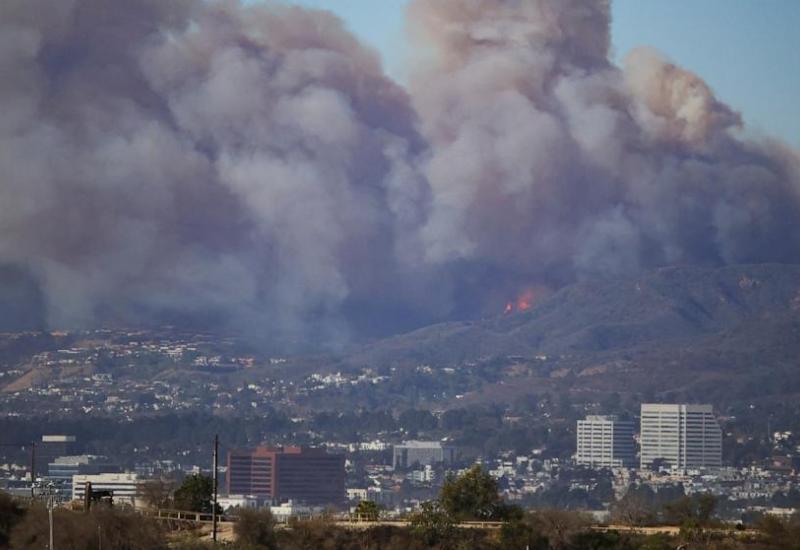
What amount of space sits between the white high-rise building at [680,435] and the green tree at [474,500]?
12509cm

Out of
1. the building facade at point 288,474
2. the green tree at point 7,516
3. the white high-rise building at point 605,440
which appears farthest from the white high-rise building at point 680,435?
the green tree at point 7,516

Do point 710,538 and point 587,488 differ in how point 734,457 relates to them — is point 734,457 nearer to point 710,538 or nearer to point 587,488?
point 587,488

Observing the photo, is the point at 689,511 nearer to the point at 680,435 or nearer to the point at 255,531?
the point at 255,531

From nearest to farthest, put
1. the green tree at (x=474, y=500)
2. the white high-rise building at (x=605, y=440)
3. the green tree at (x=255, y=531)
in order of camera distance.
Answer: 1. the green tree at (x=255, y=531)
2. the green tree at (x=474, y=500)
3. the white high-rise building at (x=605, y=440)

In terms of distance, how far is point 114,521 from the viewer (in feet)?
176

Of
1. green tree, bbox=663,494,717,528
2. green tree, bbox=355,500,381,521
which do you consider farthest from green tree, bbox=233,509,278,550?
green tree, bbox=663,494,717,528

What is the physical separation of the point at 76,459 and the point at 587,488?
129 ft

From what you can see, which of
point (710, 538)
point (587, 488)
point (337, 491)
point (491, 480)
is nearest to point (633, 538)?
point (710, 538)

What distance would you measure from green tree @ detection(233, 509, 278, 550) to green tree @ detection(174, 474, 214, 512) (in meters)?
6.70

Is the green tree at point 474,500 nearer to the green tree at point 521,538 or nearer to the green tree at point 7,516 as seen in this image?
the green tree at point 521,538

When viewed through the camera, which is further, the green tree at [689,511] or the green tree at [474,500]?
the green tree at [474,500]

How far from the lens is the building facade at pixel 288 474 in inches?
5920

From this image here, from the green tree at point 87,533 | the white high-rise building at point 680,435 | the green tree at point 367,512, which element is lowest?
the green tree at point 87,533

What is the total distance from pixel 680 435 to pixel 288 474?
162ft
